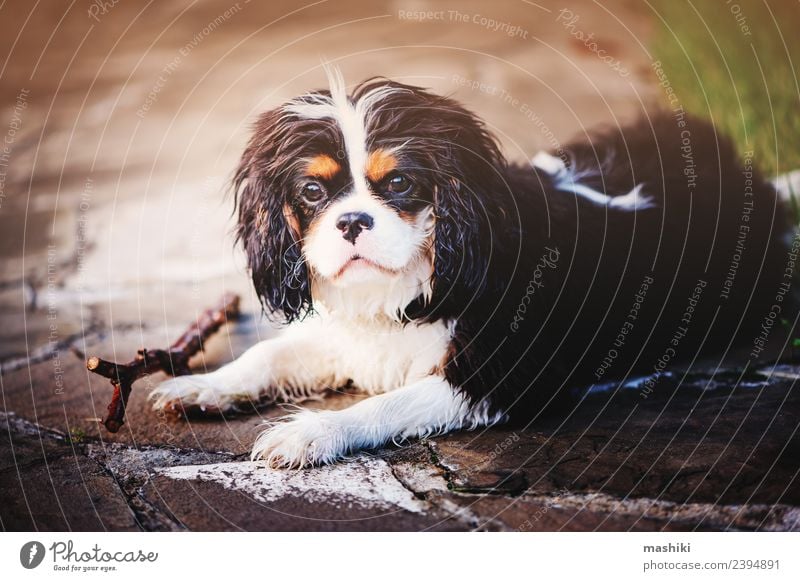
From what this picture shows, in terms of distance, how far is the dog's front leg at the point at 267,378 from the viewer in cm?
279

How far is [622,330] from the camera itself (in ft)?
9.48

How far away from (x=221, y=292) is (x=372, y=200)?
0.95 meters

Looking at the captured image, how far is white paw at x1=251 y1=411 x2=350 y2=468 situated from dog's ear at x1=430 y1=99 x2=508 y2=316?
0.54 metres

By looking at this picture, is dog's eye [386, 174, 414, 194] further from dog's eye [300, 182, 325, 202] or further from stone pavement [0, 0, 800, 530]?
stone pavement [0, 0, 800, 530]

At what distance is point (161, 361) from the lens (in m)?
2.88

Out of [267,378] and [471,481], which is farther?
[267,378]

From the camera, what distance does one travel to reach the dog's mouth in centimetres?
253

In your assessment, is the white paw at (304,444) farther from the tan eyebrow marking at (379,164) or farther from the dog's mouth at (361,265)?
the tan eyebrow marking at (379,164)

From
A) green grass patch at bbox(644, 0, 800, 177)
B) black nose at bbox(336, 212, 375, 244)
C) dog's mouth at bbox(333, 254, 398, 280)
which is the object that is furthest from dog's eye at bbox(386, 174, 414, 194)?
green grass patch at bbox(644, 0, 800, 177)

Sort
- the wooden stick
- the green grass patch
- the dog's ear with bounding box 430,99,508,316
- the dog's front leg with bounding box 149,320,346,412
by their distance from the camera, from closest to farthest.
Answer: the dog's ear with bounding box 430,99,508,316, the wooden stick, the dog's front leg with bounding box 149,320,346,412, the green grass patch

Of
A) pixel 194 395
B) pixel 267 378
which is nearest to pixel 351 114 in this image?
pixel 267 378

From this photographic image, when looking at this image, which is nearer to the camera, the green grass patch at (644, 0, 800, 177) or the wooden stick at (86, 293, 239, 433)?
the wooden stick at (86, 293, 239, 433)

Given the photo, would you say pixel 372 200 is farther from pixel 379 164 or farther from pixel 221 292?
pixel 221 292
